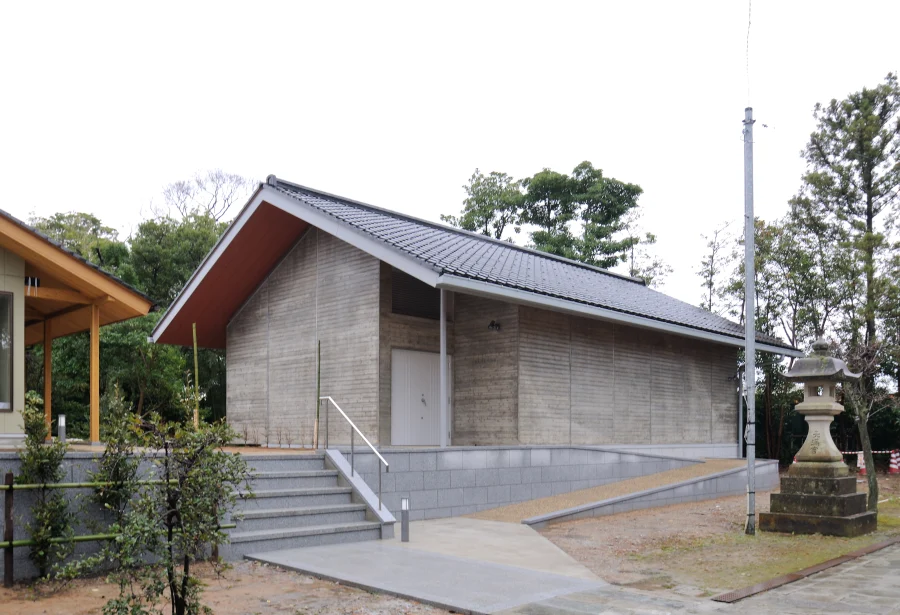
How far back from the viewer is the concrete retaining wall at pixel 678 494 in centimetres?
1226

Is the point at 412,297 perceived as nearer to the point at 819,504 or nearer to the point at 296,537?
the point at 296,537

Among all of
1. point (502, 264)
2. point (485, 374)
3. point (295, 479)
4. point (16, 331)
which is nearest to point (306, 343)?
point (485, 374)

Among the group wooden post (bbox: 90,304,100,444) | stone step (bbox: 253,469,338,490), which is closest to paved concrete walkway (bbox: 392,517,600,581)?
stone step (bbox: 253,469,338,490)

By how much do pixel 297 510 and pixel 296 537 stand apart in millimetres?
421

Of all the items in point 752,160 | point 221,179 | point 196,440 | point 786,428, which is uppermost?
point 221,179

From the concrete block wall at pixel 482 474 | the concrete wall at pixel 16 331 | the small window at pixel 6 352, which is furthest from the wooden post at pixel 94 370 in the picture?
the concrete block wall at pixel 482 474

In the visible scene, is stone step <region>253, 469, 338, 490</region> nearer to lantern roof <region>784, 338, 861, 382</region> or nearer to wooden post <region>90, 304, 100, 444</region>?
wooden post <region>90, 304, 100, 444</region>

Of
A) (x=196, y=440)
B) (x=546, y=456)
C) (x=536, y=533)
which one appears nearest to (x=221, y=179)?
(x=546, y=456)

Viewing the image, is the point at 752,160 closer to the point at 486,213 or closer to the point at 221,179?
the point at 486,213

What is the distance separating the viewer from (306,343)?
1666cm

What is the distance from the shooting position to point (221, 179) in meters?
41.7

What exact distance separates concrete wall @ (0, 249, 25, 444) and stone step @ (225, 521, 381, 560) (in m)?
4.32

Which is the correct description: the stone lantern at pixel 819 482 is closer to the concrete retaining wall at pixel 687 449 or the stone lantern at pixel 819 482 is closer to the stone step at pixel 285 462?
the concrete retaining wall at pixel 687 449

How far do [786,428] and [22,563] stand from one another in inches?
968
